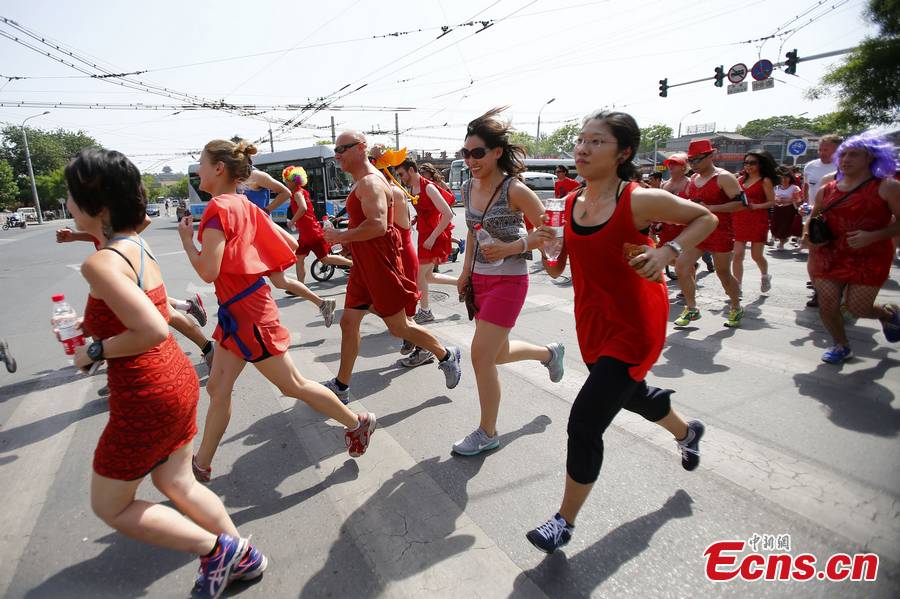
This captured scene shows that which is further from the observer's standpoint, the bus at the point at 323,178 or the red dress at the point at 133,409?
the bus at the point at 323,178

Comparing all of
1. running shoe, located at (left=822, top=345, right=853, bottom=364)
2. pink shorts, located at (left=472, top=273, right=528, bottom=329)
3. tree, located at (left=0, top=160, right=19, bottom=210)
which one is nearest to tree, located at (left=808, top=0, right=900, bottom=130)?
running shoe, located at (left=822, top=345, right=853, bottom=364)

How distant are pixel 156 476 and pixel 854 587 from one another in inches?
110

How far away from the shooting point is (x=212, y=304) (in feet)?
25.5

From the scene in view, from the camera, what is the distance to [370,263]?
363cm

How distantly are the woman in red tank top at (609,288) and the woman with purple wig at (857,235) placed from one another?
2774 millimetres

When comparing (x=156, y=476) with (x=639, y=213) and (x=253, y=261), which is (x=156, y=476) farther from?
(x=639, y=213)

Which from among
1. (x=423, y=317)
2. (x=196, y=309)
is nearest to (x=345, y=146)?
(x=196, y=309)

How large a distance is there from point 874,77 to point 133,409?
3153cm

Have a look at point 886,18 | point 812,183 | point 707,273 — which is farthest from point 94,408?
point 886,18

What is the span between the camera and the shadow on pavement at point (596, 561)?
2.08m

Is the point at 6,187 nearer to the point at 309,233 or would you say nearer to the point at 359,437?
the point at 309,233

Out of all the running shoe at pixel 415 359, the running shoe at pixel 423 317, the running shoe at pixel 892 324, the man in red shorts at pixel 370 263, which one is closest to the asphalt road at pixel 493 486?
the running shoe at pixel 415 359

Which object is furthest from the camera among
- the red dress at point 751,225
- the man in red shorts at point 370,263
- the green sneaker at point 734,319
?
the red dress at point 751,225

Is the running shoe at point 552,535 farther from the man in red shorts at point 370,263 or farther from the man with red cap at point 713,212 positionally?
the man with red cap at point 713,212
